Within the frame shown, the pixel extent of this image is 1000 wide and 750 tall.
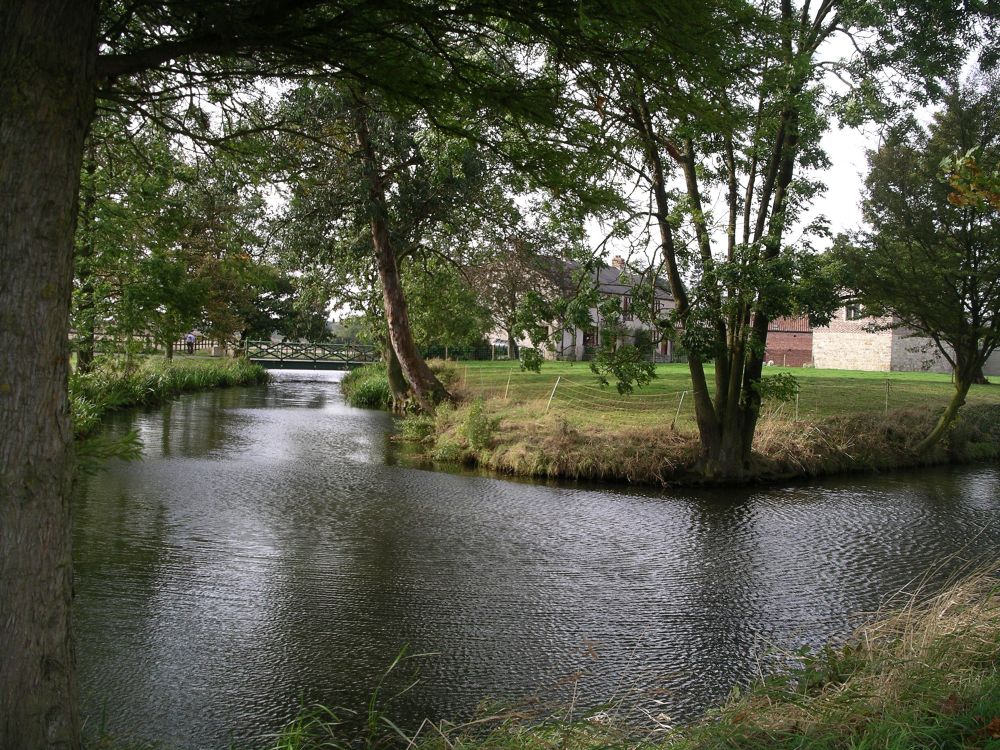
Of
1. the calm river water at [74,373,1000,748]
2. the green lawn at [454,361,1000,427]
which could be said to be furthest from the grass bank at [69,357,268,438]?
the green lawn at [454,361,1000,427]

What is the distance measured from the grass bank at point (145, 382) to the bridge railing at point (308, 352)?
9.65 m

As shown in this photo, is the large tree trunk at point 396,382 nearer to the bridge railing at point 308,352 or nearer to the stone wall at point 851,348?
the bridge railing at point 308,352

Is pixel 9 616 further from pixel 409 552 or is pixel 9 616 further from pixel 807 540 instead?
pixel 807 540

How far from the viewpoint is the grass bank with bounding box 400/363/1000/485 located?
48.2 feet

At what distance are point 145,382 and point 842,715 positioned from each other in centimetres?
2375

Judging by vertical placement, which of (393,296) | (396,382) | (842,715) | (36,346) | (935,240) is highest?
(935,240)

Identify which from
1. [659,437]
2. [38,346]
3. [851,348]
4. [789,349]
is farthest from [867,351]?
[38,346]

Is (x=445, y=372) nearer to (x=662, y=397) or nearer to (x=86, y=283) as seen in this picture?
(x=662, y=397)

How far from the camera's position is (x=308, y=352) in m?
47.9

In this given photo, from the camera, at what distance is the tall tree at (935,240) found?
15148mm

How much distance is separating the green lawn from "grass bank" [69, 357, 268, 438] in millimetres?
8810

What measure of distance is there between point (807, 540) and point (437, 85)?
8.10 m

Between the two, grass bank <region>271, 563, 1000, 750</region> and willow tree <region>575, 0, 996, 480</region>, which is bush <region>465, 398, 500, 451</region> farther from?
grass bank <region>271, 563, 1000, 750</region>

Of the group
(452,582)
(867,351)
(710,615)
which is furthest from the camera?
(867,351)
